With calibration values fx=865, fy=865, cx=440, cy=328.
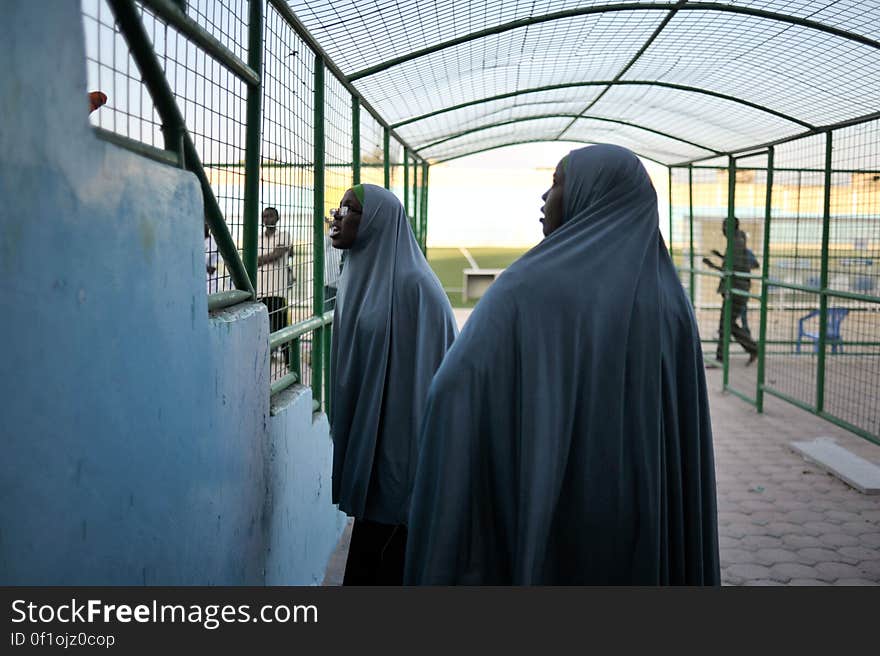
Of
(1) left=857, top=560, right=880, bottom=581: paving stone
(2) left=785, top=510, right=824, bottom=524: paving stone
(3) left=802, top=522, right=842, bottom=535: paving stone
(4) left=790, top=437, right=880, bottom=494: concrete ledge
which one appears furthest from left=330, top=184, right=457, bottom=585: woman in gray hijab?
(4) left=790, top=437, right=880, bottom=494: concrete ledge

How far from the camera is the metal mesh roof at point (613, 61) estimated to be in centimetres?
488

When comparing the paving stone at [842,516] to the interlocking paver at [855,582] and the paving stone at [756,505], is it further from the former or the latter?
the interlocking paver at [855,582]

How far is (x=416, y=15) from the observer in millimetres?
4570

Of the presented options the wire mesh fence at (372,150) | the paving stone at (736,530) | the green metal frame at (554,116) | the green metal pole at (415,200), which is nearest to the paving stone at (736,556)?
the paving stone at (736,530)

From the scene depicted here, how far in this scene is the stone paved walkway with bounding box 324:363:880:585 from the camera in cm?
474

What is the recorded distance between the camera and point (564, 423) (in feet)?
6.94

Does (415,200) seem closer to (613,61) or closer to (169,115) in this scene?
(613,61)

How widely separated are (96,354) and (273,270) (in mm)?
2094

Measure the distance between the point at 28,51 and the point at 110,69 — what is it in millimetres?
511

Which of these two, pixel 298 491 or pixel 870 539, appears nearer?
pixel 298 491

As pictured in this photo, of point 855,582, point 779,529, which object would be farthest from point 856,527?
point 855,582

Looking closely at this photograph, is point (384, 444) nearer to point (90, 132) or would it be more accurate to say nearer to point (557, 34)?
point (90, 132)

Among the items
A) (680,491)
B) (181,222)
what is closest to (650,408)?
(680,491)

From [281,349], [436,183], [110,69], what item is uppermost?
[436,183]
